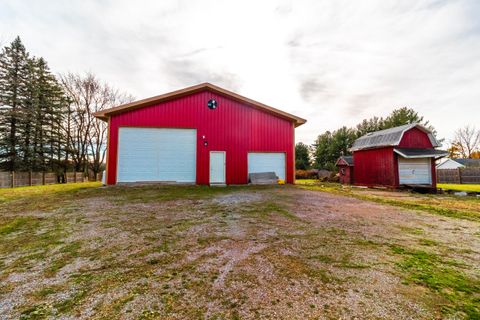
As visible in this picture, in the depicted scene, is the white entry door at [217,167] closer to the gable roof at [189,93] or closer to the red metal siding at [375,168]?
the gable roof at [189,93]

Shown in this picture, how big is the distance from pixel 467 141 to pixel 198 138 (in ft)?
167

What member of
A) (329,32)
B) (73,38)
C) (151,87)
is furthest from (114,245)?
(151,87)

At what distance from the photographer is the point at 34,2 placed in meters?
6.61

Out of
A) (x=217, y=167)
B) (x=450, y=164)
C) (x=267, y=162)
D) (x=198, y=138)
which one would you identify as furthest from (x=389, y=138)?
(x=450, y=164)

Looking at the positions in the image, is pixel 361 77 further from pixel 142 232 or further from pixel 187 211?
pixel 142 232

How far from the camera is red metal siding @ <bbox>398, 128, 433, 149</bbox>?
13.8m

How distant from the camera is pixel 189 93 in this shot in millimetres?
11312

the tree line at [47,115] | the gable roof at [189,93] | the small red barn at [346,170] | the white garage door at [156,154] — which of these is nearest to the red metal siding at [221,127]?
the gable roof at [189,93]

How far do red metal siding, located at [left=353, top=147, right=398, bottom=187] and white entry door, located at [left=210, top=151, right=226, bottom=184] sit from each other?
10.8 m

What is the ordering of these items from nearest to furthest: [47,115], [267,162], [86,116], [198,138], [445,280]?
[445,280], [198,138], [267,162], [47,115], [86,116]

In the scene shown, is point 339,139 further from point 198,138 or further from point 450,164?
Result: point 198,138

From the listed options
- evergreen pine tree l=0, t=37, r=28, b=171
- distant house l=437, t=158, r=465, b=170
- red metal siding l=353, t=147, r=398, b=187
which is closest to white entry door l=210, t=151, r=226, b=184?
red metal siding l=353, t=147, r=398, b=187

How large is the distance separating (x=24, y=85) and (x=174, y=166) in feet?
59.2

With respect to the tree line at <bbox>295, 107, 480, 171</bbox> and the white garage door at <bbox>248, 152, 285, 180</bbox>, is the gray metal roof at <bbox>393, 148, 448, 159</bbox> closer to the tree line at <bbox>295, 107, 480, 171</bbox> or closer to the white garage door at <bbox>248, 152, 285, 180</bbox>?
the white garage door at <bbox>248, 152, 285, 180</bbox>
